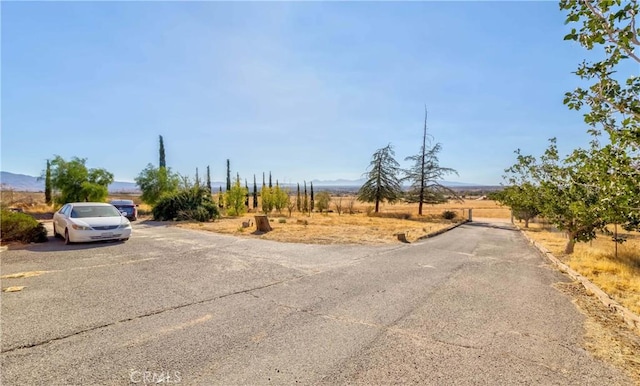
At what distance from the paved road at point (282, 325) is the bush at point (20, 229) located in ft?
9.52

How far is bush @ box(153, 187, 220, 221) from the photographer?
20.3m

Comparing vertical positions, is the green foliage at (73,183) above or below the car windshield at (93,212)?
above

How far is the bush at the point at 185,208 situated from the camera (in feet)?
66.7

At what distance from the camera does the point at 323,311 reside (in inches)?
197

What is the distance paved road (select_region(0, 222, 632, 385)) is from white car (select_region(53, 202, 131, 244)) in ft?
5.62

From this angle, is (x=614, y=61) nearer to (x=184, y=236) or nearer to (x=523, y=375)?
(x=523, y=375)

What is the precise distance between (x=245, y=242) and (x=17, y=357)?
8807mm

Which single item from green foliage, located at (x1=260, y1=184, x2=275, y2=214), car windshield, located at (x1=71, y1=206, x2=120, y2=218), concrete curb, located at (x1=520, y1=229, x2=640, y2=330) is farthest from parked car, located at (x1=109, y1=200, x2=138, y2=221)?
concrete curb, located at (x1=520, y1=229, x2=640, y2=330)

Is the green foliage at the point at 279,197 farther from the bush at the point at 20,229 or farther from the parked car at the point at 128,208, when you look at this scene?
the bush at the point at 20,229

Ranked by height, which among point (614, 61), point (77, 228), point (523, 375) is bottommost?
point (523, 375)

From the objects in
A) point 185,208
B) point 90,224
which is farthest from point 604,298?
point 185,208

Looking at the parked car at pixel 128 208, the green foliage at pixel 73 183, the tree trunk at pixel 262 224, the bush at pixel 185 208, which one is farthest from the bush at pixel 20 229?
the green foliage at pixel 73 183

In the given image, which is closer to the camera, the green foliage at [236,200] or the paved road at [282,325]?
the paved road at [282,325]

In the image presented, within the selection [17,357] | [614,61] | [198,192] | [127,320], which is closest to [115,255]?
[127,320]
